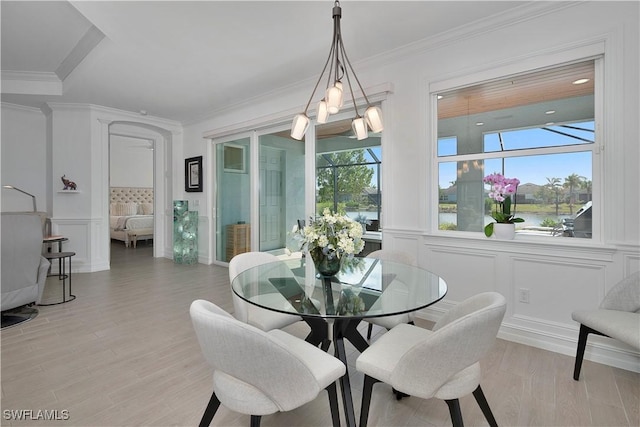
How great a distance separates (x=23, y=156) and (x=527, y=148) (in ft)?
22.7

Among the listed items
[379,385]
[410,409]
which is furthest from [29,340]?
[410,409]

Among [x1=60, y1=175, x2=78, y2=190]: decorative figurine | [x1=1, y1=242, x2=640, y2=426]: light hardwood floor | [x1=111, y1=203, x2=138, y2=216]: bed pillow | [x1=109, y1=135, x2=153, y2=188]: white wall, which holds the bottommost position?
[x1=1, y1=242, x2=640, y2=426]: light hardwood floor

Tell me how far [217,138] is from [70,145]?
2246 millimetres

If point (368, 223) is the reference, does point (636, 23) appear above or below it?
above

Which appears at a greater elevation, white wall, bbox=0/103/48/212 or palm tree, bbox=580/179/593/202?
white wall, bbox=0/103/48/212

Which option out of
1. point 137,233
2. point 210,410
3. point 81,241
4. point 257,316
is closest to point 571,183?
point 257,316

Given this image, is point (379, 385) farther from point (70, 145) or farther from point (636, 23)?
point (70, 145)

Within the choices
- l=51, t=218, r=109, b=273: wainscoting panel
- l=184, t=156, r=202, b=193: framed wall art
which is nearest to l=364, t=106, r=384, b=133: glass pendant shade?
l=184, t=156, r=202, b=193: framed wall art

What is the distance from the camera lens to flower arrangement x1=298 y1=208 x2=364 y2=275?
1816 mm

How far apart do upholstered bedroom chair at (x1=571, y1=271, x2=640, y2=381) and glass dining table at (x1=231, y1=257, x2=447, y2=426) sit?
0.94 metres

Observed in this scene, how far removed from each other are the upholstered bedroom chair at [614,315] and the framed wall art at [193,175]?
553cm

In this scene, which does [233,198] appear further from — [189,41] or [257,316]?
[257,316]

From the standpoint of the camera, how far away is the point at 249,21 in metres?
2.66

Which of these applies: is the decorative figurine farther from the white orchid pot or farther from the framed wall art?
the white orchid pot
